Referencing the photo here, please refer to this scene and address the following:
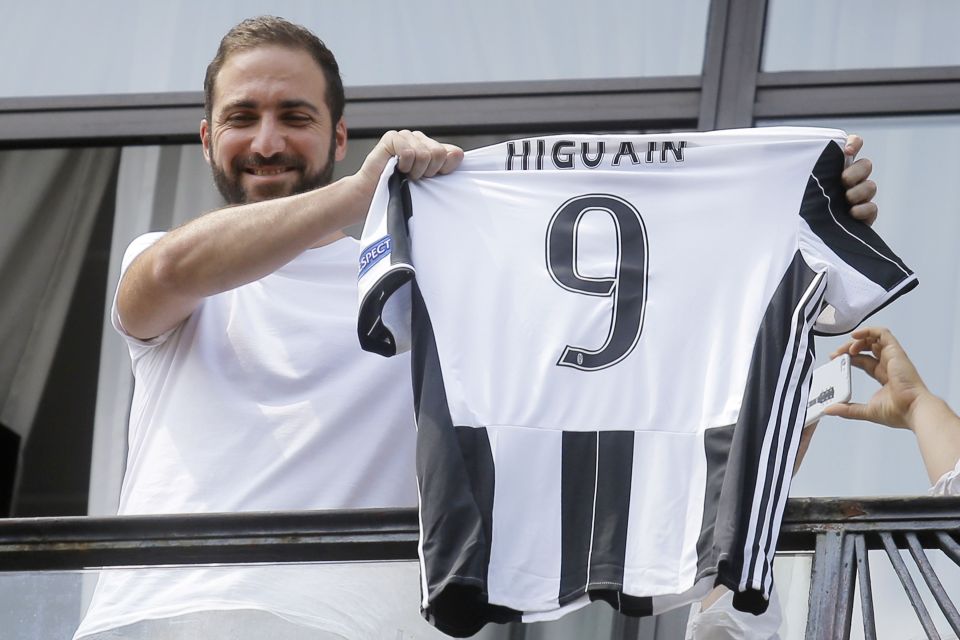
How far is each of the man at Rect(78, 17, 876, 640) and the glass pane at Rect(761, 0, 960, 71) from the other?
159 centimetres

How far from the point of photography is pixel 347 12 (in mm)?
4668

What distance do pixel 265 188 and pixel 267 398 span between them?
1.64ft

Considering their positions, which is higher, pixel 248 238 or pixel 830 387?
pixel 248 238

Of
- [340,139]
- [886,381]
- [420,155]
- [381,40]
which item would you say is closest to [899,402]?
[886,381]

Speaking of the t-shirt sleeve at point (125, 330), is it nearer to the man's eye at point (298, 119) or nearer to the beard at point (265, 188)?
the beard at point (265, 188)

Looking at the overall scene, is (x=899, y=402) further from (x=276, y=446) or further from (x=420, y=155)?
(x=276, y=446)

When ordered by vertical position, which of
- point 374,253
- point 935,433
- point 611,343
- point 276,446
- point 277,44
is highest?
point 277,44

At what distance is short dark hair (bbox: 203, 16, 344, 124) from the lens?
3217 millimetres

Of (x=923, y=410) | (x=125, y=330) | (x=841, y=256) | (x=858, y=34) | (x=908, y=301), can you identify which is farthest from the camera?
(x=858, y=34)

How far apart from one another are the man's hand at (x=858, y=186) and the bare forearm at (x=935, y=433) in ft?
1.60

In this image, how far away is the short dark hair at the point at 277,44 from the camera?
3.22 m

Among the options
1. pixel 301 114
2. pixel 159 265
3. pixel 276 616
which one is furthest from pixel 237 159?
pixel 276 616

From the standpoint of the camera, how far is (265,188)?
119 inches

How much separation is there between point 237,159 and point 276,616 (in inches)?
38.4
